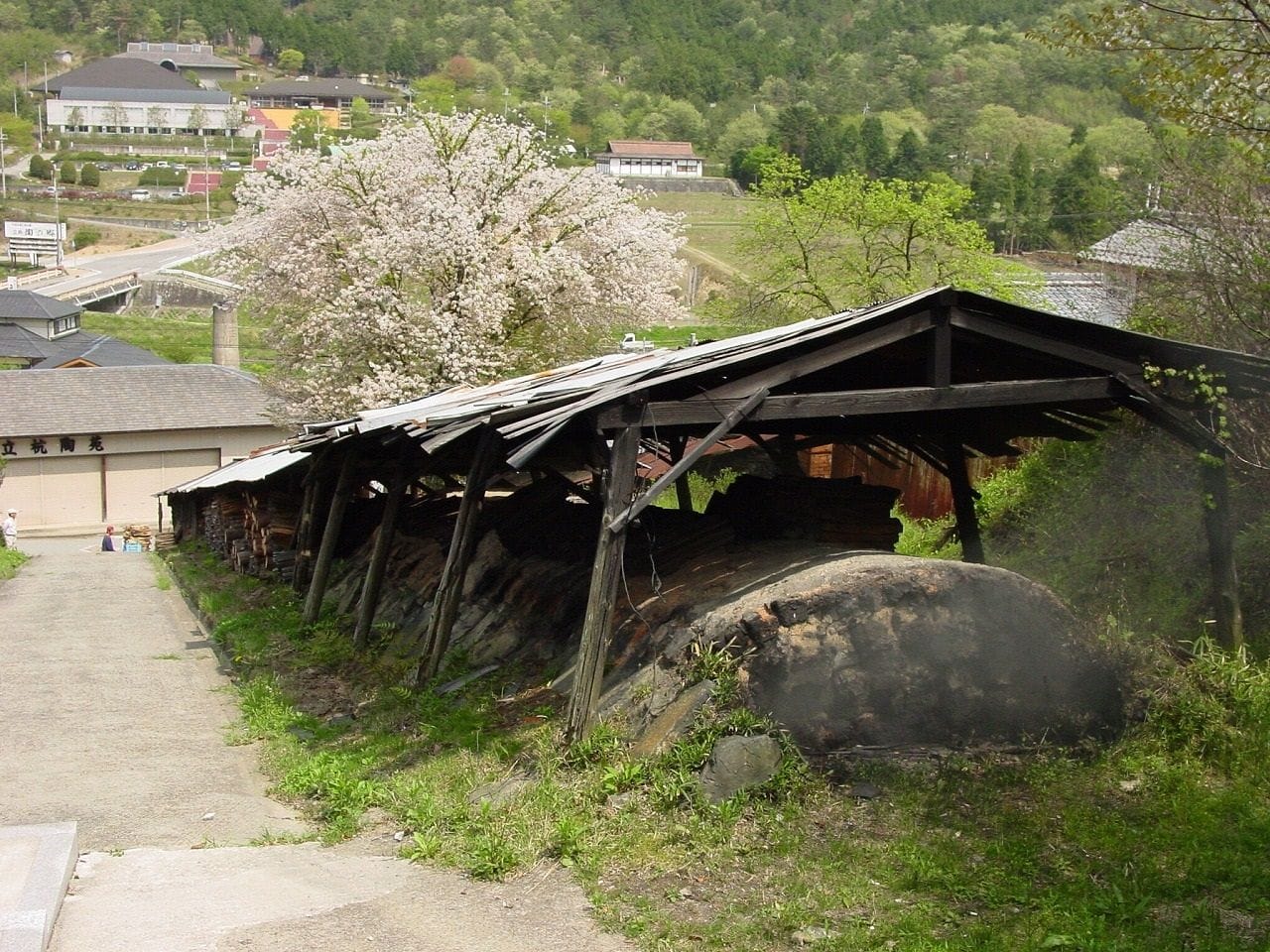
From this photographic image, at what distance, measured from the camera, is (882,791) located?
791cm

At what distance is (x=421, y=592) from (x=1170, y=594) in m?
7.35

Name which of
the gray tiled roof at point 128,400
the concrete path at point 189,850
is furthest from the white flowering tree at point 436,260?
the gray tiled roof at point 128,400

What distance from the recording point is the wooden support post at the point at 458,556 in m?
10.8

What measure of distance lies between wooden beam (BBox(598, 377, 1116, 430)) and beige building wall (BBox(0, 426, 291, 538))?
3760cm

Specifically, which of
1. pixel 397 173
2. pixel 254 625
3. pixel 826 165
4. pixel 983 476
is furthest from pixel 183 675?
pixel 826 165

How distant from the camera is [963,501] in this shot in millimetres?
12477

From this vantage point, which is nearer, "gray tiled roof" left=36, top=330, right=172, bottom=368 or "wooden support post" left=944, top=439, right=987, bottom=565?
"wooden support post" left=944, top=439, right=987, bottom=565

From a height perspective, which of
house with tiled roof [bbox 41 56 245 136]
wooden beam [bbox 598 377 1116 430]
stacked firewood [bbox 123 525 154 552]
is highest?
house with tiled roof [bbox 41 56 245 136]

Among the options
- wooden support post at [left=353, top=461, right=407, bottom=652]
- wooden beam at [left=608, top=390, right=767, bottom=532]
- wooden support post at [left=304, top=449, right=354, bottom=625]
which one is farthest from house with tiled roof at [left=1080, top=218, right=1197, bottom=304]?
wooden support post at [left=304, top=449, right=354, bottom=625]

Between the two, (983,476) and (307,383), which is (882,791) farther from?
(307,383)

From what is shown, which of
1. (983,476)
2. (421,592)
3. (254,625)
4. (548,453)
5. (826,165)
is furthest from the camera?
(826,165)

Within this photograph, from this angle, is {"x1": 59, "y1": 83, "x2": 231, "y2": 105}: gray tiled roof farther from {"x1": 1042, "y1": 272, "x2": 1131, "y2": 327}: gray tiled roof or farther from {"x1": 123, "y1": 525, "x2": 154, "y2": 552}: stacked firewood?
{"x1": 1042, "y1": 272, "x2": 1131, "y2": 327}: gray tiled roof

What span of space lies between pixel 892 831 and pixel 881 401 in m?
3.21

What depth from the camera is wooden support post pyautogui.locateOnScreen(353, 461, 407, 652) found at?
1329 centimetres
